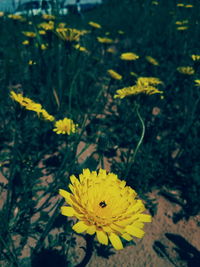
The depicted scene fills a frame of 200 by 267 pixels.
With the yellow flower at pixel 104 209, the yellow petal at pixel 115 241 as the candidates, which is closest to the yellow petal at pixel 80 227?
the yellow flower at pixel 104 209

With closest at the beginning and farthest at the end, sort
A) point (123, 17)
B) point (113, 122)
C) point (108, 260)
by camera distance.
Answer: point (108, 260) → point (113, 122) → point (123, 17)

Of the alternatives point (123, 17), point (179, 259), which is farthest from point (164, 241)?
point (123, 17)

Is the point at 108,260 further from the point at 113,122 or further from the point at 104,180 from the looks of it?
the point at 113,122

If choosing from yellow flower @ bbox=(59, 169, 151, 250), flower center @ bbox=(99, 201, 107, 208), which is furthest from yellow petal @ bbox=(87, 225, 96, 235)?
flower center @ bbox=(99, 201, 107, 208)

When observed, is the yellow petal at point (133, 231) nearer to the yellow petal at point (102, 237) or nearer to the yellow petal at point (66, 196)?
the yellow petal at point (102, 237)

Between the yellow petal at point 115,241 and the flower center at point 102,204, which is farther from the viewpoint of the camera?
the flower center at point 102,204

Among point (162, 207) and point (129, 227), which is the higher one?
point (129, 227)

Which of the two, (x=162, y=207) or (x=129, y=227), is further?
(x=162, y=207)

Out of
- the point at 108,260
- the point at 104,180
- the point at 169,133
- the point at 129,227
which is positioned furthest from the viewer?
the point at 169,133
